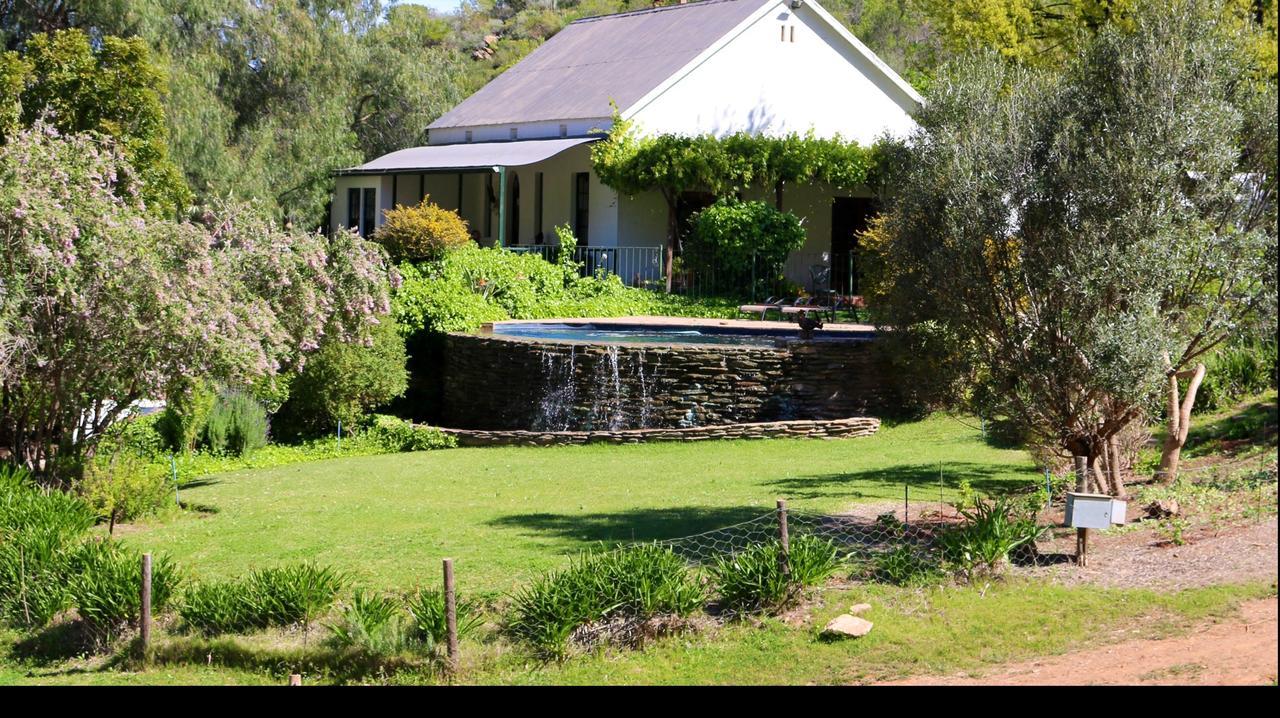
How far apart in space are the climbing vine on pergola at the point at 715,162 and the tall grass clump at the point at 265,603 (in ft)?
70.5

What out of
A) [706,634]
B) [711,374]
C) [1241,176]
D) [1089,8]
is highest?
[1089,8]

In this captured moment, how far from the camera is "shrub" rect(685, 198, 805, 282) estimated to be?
32.1m

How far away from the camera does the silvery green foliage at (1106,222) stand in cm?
1190

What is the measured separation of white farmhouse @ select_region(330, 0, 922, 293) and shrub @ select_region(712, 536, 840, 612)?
20647mm

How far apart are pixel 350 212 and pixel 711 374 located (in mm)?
22613

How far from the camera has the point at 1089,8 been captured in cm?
3155

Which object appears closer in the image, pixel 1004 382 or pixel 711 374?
pixel 1004 382

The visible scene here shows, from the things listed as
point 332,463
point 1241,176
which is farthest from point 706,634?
point 332,463

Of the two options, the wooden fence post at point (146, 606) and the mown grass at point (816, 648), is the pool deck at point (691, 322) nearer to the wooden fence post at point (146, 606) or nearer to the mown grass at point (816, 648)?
the mown grass at point (816, 648)

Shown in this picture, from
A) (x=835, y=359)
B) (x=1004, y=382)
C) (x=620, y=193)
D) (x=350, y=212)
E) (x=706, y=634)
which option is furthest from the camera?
(x=350, y=212)

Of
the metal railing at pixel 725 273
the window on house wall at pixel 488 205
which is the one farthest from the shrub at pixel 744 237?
the window on house wall at pixel 488 205

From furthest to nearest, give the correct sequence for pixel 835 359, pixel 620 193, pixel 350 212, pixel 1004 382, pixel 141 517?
pixel 350 212 < pixel 620 193 < pixel 835 359 < pixel 141 517 < pixel 1004 382

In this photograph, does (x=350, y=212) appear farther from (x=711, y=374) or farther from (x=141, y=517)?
(x=141, y=517)

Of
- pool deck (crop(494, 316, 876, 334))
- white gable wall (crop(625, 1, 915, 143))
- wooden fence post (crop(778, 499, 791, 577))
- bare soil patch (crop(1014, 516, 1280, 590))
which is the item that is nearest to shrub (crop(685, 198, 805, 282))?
pool deck (crop(494, 316, 876, 334))
